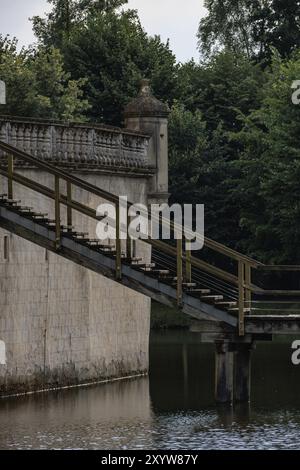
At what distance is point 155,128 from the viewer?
182 feet

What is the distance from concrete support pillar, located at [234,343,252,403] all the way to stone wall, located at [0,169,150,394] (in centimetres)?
558

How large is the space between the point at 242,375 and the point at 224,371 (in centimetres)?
60

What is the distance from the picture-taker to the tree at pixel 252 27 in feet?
345

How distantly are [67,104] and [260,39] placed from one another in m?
34.7

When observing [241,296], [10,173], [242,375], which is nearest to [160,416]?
[242,375]

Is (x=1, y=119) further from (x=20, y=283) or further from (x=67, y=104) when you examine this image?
(x=67, y=104)

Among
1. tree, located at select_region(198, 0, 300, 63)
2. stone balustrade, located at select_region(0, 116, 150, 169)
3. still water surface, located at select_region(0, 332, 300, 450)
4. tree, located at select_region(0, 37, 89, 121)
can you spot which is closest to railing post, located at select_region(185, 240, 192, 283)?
still water surface, located at select_region(0, 332, 300, 450)

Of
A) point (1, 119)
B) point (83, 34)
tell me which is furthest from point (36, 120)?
point (83, 34)

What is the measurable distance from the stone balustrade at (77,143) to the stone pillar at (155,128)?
0.64 meters

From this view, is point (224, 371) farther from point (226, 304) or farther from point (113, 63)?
point (113, 63)

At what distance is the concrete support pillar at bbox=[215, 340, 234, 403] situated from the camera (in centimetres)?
4494

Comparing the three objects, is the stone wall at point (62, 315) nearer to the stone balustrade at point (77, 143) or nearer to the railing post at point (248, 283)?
the stone balustrade at point (77, 143)

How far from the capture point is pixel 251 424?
138ft

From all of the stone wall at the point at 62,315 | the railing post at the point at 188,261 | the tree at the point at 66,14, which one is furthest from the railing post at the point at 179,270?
the tree at the point at 66,14
